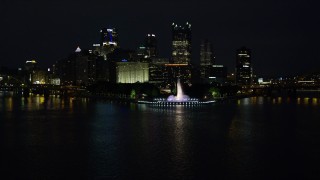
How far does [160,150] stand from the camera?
22.0m

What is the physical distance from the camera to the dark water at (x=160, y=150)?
17.8m

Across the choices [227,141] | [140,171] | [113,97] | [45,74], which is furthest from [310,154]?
[45,74]

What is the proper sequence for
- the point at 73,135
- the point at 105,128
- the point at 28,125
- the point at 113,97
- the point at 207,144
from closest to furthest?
the point at 207,144 < the point at 73,135 < the point at 105,128 < the point at 28,125 < the point at 113,97

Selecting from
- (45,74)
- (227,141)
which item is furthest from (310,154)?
(45,74)

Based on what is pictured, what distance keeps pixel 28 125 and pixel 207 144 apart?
15.0 metres

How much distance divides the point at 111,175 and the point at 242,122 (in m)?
19.7

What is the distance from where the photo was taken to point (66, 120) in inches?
1470

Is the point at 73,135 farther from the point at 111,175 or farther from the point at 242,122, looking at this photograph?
the point at 242,122

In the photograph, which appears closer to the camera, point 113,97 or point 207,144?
point 207,144

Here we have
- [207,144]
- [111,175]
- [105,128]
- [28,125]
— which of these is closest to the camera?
[111,175]

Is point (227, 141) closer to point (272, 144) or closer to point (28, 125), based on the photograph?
point (272, 144)

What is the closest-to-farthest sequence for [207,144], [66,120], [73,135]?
[207,144], [73,135], [66,120]

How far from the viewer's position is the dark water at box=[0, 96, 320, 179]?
1775 centimetres

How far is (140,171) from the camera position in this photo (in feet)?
58.8
